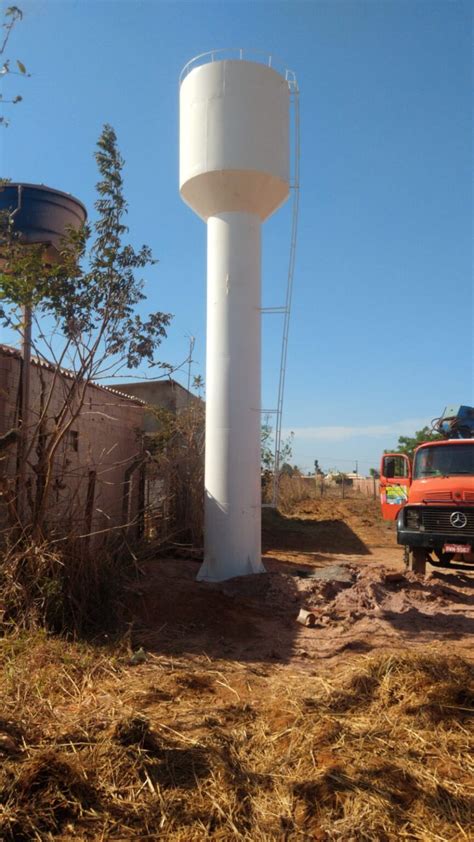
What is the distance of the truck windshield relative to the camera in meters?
11.9

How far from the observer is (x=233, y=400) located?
10.6 metres

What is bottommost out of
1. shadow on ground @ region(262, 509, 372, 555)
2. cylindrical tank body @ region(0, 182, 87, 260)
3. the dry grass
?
the dry grass

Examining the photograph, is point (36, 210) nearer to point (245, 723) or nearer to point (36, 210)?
point (36, 210)

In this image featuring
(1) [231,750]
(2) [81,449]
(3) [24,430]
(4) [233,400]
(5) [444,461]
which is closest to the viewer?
(1) [231,750]

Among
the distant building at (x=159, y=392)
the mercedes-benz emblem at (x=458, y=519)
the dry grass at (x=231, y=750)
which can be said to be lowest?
the dry grass at (x=231, y=750)

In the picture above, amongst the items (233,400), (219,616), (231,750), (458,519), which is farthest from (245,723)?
(458,519)

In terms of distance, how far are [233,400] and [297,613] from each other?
349cm

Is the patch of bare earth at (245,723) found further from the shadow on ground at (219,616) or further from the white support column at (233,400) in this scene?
the white support column at (233,400)

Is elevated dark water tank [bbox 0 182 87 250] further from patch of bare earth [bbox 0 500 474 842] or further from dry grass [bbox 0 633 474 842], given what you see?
dry grass [bbox 0 633 474 842]

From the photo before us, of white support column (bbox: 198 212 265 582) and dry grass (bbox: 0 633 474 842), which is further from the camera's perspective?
white support column (bbox: 198 212 265 582)

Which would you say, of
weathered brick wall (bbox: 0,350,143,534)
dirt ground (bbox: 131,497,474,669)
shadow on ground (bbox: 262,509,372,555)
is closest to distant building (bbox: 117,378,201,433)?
weathered brick wall (bbox: 0,350,143,534)

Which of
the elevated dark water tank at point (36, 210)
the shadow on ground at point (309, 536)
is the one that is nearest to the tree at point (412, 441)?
Result: the shadow on ground at point (309, 536)

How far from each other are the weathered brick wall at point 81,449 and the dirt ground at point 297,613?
1.42 m

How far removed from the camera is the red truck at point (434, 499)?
36.5ft
